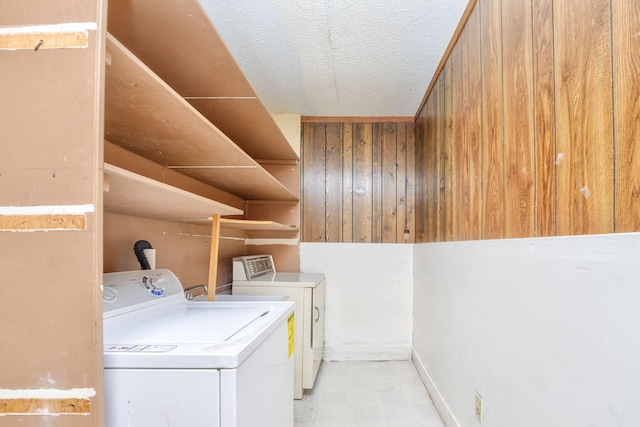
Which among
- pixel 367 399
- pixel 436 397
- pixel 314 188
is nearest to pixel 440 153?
pixel 314 188

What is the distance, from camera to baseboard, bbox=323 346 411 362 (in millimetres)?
3053

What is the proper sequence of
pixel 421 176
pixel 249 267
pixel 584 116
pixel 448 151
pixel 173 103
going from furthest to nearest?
pixel 421 176 → pixel 249 267 → pixel 448 151 → pixel 173 103 → pixel 584 116

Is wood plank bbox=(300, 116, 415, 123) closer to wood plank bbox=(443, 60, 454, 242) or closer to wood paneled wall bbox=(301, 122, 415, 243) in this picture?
wood paneled wall bbox=(301, 122, 415, 243)

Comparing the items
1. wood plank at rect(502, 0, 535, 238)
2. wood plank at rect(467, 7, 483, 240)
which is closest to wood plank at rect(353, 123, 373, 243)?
wood plank at rect(467, 7, 483, 240)

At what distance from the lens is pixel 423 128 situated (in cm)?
279

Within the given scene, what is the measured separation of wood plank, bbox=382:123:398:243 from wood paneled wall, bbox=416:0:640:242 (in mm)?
1148

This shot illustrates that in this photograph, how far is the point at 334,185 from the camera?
315cm

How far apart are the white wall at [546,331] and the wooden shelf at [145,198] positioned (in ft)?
3.57

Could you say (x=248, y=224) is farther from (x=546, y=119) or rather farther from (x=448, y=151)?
(x=546, y=119)

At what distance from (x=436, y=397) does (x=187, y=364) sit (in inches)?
75.4

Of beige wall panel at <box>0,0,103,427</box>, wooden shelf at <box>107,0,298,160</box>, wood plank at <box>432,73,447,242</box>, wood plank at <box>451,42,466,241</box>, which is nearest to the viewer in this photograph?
beige wall panel at <box>0,0,103,427</box>

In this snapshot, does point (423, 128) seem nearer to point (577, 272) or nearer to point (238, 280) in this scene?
point (238, 280)

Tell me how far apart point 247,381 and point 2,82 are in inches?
33.9

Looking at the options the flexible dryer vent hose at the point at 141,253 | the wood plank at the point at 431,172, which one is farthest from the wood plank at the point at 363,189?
the flexible dryer vent hose at the point at 141,253
